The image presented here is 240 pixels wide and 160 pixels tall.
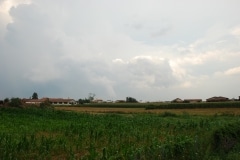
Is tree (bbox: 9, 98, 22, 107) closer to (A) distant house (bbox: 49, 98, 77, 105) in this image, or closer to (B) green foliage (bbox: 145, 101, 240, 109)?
(B) green foliage (bbox: 145, 101, 240, 109)

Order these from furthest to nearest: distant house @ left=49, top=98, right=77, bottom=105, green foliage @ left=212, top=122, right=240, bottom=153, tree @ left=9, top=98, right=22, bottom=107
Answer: distant house @ left=49, top=98, right=77, bottom=105
tree @ left=9, top=98, right=22, bottom=107
green foliage @ left=212, top=122, right=240, bottom=153

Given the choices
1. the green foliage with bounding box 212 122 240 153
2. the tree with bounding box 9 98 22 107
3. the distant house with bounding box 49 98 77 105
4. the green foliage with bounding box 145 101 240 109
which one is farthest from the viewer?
the distant house with bounding box 49 98 77 105

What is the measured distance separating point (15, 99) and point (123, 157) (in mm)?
54209

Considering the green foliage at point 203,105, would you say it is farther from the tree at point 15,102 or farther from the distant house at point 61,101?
the distant house at point 61,101

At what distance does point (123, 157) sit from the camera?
1248 cm

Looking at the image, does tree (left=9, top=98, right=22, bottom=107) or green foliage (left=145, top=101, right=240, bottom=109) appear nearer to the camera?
tree (left=9, top=98, right=22, bottom=107)

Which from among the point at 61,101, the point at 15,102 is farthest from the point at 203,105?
the point at 61,101

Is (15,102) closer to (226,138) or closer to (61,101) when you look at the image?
(226,138)

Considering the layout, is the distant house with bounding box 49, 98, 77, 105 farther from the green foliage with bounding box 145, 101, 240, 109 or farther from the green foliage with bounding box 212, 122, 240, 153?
the green foliage with bounding box 212, 122, 240, 153

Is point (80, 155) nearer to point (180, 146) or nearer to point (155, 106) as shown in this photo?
point (180, 146)

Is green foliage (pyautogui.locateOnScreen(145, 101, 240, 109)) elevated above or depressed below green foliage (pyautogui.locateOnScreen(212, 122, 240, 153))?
above


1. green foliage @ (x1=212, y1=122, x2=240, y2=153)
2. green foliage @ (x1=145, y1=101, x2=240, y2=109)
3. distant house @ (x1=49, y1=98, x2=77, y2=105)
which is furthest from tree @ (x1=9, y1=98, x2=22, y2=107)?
distant house @ (x1=49, y1=98, x2=77, y2=105)

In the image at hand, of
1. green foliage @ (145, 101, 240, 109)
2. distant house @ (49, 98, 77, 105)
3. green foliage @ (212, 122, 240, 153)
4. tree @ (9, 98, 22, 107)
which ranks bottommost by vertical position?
green foliage @ (212, 122, 240, 153)

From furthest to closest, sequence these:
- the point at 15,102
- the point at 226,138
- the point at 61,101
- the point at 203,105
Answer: the point at 61,101, the point at 203,105, the point at 15,102, the point at 226,138
